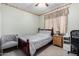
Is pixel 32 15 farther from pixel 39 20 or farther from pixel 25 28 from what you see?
pixel 25 28

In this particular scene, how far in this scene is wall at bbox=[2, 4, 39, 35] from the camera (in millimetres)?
1289

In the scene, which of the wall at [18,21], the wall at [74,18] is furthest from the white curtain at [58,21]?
the wall at [18,21]

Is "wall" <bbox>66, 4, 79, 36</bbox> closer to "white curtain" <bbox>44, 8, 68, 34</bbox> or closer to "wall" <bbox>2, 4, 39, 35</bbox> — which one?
"white curtain" <bbox>44, 8, 68, 34</bbox>

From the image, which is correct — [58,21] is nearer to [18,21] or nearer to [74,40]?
[74,40]

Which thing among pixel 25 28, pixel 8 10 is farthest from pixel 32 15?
pixel 8 10

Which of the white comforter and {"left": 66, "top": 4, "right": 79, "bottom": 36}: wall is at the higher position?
{"left": 66, "top": 4, "right": 79, "bottom": 36}: wall

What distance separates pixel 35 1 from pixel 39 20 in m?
0.50

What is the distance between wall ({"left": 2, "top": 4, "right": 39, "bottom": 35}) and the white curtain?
1.04 ft

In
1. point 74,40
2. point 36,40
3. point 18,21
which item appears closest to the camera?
point 18,21

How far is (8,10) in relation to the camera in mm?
1286

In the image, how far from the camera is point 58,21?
1.66 meters

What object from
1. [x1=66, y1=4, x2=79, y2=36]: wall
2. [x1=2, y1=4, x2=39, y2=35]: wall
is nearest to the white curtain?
[x1=66, y1=4, x2=79, y2=36]: wall

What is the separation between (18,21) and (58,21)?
0.89m

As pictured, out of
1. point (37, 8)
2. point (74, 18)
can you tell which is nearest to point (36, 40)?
point (37, 8)
